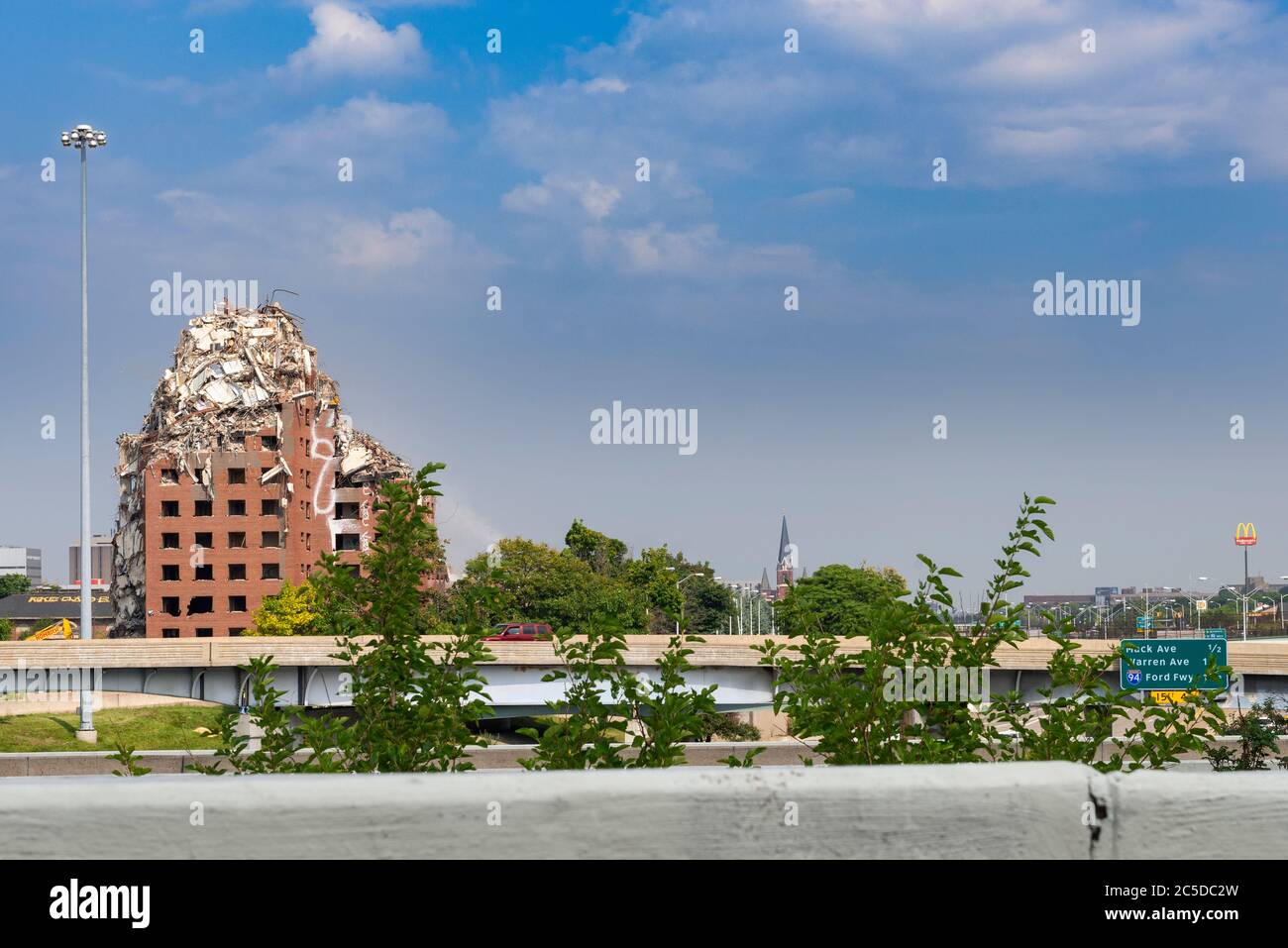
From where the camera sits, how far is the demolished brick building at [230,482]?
110375mm

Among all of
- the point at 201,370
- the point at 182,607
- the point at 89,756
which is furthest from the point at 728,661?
the point at 201,370

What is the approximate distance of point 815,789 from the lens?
9.54 feet

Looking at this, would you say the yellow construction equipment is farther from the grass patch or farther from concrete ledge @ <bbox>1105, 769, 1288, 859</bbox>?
concrete ledge @ <bbox>1105, 769, 1288, 859</bbox>

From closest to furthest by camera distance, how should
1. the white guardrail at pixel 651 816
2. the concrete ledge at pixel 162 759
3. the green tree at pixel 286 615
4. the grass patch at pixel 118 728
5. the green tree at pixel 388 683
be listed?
1. the white guardrail at pixel 651 816
2. the green tree at pixel 388 683
3. the concrete ledge at pixel 162 759
4. the grass patch at pixel 118 728
5. the green tree at pixel 286 615

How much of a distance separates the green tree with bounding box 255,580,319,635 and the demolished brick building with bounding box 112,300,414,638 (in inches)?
268

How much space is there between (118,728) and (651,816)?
64775 millimetres

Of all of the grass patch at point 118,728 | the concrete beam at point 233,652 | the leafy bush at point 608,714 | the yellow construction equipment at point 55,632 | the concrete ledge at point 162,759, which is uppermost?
the leafy bush at point 608,714

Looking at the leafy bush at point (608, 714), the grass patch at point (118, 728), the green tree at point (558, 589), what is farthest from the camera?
the green tree at point (558, 589)

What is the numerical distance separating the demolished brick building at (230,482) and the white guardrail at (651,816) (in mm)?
101948

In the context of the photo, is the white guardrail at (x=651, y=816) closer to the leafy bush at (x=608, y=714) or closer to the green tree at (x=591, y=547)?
the leafy bush at (x=608, y=714)

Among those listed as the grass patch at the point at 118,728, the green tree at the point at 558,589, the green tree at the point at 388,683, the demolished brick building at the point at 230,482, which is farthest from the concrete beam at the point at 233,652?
the demolished brick building at the point at 230,482

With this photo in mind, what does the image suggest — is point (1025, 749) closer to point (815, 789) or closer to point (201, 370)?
point (815, 789)

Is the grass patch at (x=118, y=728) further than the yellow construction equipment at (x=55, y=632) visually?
No
